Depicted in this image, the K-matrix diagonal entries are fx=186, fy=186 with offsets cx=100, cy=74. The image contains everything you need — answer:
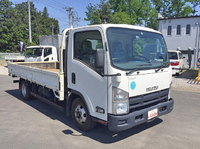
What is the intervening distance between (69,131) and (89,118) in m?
0.71

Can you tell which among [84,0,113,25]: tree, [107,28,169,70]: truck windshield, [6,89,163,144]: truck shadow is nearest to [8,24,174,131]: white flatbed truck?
[107,28,169,70]: truck windshield

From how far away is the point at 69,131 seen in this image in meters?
4.32

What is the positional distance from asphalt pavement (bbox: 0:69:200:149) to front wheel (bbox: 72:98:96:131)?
6.7 inches

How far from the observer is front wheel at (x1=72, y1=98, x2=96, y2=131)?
4014 mm

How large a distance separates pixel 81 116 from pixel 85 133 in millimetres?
390

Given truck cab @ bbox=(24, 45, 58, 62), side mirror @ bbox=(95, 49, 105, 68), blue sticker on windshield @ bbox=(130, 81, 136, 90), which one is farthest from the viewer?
A: truck cab @ bbox=(24, 45, 58, 62)

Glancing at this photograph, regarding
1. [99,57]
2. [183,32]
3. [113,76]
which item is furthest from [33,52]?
[183,32]

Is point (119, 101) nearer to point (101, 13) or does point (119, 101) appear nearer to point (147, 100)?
point (147, 100)

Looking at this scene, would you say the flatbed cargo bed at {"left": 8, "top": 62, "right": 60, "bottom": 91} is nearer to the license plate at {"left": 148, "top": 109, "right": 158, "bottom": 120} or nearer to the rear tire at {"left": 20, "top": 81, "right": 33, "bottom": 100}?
the rear tire at {"left": 20, "top": 81, "right": 33, "bottom": 100}

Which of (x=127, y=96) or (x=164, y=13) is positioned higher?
(x=164, y=13)

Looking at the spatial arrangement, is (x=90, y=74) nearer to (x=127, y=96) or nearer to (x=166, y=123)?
(x=127, y=96)

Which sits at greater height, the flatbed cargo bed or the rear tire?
the flatbed cargo bed

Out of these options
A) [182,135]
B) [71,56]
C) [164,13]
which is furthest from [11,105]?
[164,13]

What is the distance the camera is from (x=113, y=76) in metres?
3.34
